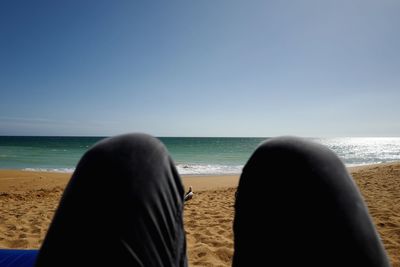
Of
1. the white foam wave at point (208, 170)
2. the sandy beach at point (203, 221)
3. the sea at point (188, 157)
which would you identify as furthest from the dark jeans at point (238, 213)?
the white foam wave at point (208, 170)

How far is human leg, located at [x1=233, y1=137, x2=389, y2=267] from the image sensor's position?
719 millimetres

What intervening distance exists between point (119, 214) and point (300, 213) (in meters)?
0.57

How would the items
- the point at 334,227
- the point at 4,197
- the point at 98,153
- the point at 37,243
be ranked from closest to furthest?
1. the point at 334,227
2. the point at 98,153
3. the point at 37,243
4. the point at 4,197

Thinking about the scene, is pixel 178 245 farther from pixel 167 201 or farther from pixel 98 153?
pixel 98 153

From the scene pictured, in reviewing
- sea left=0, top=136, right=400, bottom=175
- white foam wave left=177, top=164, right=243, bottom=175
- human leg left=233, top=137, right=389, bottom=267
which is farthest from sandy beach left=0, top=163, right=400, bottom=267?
white foam wave left=177, top=164, right=243, bottom=175

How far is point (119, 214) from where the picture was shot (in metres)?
0.74

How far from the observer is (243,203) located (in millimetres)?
928

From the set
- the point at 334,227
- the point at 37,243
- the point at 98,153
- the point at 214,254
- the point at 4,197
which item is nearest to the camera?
the point at 334,227

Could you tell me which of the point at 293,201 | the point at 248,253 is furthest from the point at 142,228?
the point at 293,201

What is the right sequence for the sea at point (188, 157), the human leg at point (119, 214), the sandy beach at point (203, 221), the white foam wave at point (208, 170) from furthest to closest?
the sea at point (188, 157) → the white foam wave at point (208, 170) → the sandy beach at point (203, 221) → the human leg at point (119, 214)

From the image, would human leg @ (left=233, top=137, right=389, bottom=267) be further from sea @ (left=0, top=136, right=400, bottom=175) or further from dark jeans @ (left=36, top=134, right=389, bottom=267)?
sea @ (left=0, top=136, right=400, bottom=175)

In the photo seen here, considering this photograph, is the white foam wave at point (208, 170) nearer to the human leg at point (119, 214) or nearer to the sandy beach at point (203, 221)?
the sandy beach at point (203, 221)

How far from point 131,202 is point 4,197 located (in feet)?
30.1

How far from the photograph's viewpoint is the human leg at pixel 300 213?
2.36 feet
